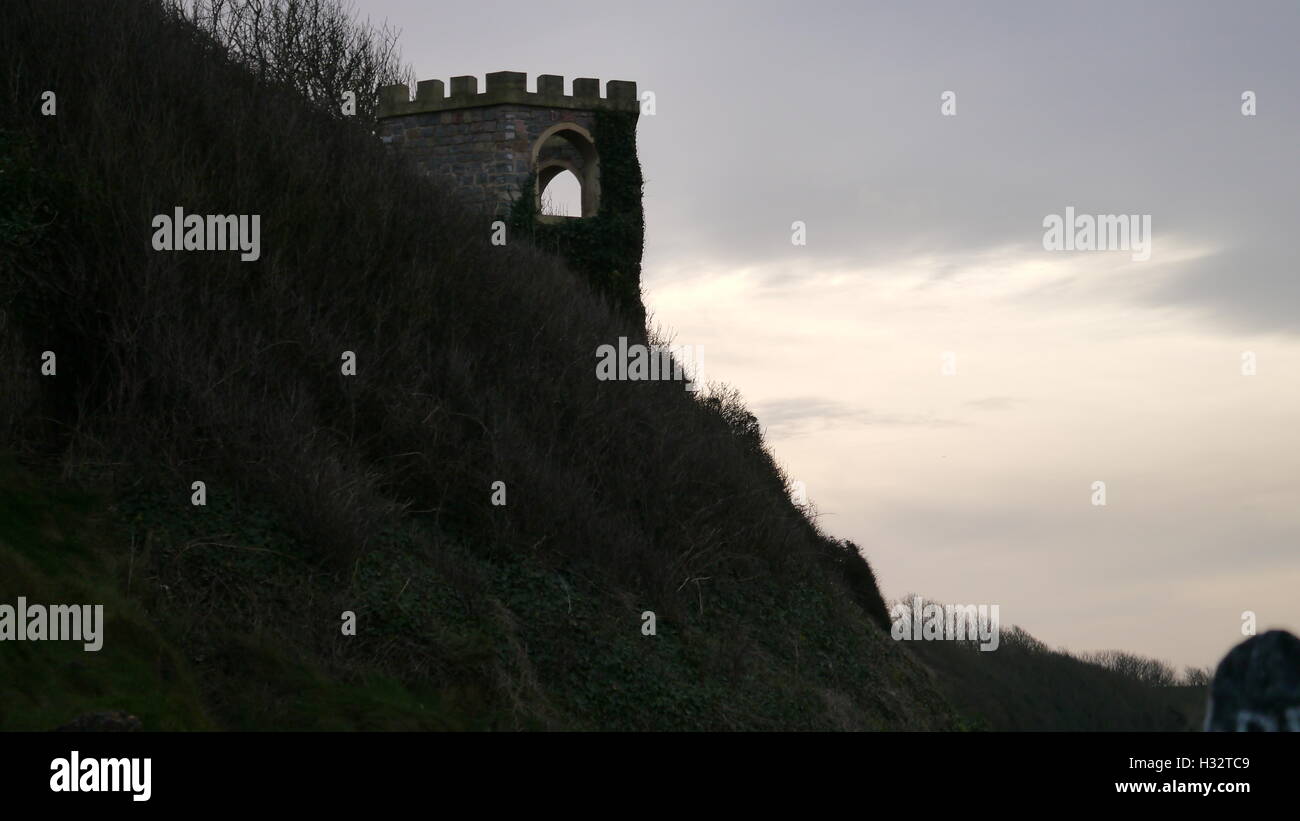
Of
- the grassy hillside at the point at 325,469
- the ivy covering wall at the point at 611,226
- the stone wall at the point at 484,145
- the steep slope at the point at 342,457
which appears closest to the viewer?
the grassy hillside at the point at 325,469

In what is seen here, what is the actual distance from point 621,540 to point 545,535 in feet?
3.60

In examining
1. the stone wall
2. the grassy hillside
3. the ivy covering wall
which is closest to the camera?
the grassy hillside

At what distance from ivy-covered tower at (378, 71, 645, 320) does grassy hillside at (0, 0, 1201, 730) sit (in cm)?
561

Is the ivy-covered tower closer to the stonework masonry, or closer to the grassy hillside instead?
the stonework masonry

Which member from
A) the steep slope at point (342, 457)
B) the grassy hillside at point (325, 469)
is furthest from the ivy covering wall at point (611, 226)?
the steep slope at point (342, 457)

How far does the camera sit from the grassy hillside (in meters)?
10.8

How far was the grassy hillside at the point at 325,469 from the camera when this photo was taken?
10797mm

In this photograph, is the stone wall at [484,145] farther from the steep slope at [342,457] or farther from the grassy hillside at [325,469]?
the steep slope at [342,457]

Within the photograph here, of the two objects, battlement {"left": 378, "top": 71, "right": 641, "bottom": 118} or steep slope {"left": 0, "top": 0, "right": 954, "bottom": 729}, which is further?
battlement {"left": 378, "top": 71, "right": 641, "bottom": 118}

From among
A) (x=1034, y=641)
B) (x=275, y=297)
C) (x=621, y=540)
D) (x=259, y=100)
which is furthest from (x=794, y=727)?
(x=1034, y=641)

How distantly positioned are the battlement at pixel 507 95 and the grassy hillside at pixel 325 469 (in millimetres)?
6319

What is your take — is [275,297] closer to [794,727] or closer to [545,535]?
[545,535]

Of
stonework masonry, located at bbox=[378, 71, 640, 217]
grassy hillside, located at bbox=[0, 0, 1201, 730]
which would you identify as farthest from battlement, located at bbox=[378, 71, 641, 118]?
grassy hillside, located at bbox=[0, 0, 1201, 730]

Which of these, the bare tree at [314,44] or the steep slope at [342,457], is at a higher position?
the bare tree at [314,44]
